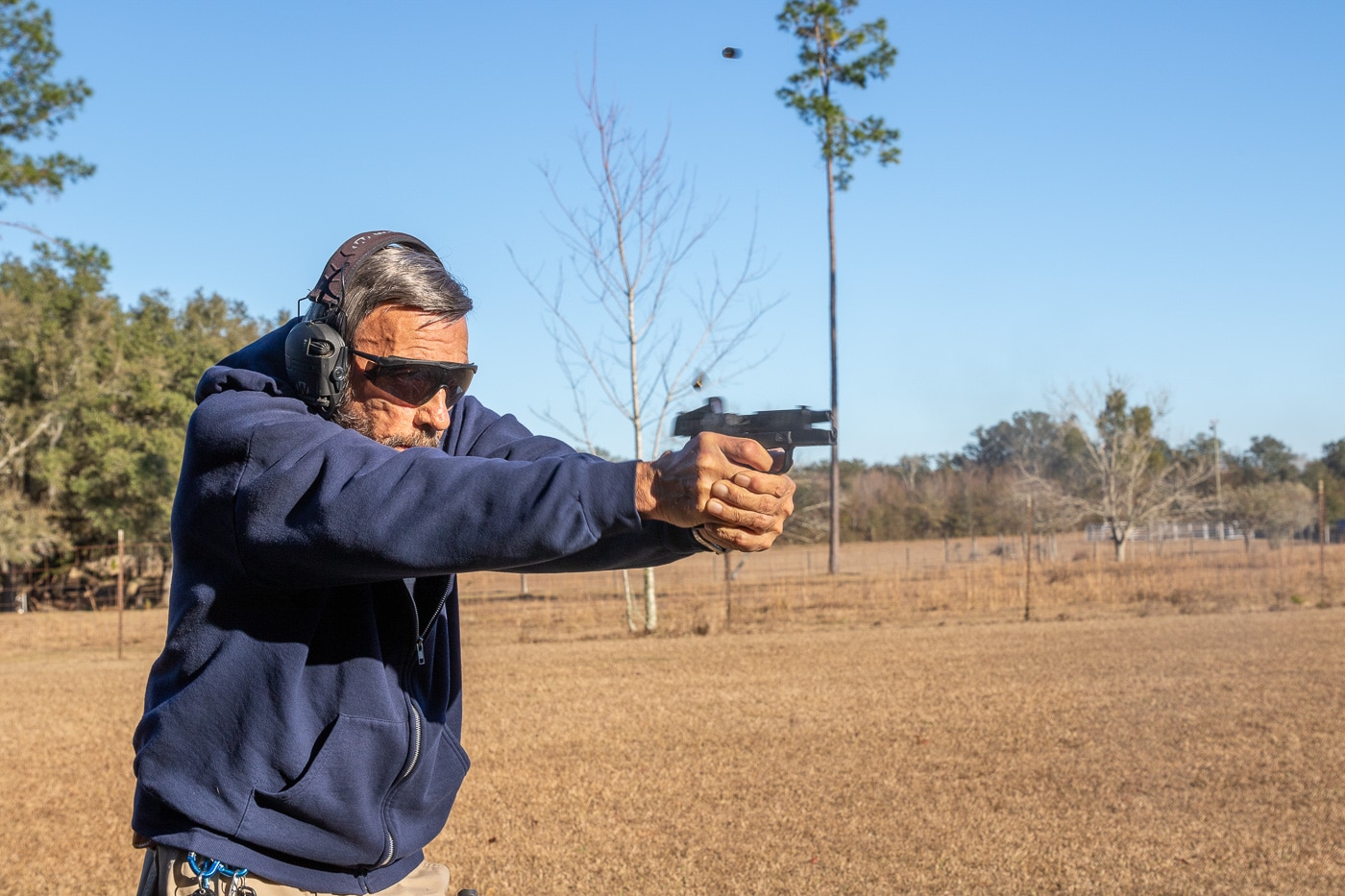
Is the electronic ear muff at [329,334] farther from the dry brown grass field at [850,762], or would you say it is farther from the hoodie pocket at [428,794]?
the dry brown grass field at [850,762]

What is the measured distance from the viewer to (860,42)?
2861 cm

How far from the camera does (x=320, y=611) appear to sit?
6.29 ft

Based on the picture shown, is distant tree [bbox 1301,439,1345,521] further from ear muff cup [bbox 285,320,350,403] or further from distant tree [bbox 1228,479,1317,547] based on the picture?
ear muff cup [bbox 285,320,350,403]

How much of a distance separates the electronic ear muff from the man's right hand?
61 cm

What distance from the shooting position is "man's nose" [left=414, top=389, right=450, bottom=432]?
2.11 meters

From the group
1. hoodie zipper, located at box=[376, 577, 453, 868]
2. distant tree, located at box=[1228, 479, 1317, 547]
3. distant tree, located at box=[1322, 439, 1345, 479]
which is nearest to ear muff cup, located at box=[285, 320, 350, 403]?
hoodie zipper, located at box=[376, 577, 453, 868]

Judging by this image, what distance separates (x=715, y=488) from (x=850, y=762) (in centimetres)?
746

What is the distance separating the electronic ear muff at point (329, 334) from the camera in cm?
194

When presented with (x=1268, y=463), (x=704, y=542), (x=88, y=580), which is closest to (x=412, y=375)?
(x=704, y=542)

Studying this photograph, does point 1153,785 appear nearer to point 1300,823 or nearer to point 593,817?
point 1300,823

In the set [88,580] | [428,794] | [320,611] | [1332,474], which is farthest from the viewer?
[1332,474]

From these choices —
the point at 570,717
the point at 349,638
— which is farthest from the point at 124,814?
the point at 349,638

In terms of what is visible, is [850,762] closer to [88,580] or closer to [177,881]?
[177,881]

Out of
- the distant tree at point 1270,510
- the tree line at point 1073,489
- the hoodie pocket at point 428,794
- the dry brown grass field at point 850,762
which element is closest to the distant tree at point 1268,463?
the tree line at point 1073,489
